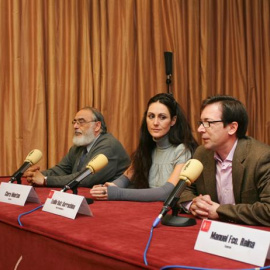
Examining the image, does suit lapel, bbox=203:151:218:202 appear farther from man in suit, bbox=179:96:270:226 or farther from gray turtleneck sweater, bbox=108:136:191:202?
gray turtleneck sweater, bbox=108:136:191:202

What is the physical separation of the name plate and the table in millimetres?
48

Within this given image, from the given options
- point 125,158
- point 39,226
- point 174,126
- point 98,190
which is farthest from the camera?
point 125,158

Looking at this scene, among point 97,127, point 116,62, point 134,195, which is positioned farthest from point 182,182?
point 116,62

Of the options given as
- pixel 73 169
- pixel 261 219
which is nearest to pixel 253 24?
pixel 73 169

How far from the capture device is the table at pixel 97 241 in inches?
51.0

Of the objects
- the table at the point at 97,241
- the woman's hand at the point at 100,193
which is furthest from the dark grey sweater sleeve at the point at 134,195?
the table at the point at 97,241

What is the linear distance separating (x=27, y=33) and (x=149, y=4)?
1318 millimetres

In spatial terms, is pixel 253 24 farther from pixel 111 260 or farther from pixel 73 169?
pixel 111 260

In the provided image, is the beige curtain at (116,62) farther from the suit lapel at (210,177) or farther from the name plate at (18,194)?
the suit lapel at (210,177)

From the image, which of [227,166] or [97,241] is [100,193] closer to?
[227,166]

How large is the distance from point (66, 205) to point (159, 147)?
3.47 ft

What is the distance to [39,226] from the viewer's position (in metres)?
1.72

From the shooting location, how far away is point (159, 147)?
2.83m

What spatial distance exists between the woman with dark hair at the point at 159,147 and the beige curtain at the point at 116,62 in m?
1.51
